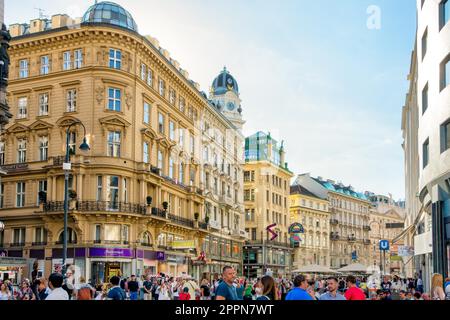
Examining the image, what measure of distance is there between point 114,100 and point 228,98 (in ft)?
28.8

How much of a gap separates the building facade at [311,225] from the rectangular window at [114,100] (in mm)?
60446

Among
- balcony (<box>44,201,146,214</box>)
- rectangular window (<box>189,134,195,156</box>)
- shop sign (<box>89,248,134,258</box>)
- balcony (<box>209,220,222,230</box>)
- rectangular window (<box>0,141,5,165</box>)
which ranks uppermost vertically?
rectangular window (<box>189,134,195,156</box>)

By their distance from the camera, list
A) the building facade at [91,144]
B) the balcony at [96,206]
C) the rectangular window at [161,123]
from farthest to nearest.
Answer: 1. the rectangular window at [161,123]
2. the building facade at [91,144]
3. the balcony at [96,206]

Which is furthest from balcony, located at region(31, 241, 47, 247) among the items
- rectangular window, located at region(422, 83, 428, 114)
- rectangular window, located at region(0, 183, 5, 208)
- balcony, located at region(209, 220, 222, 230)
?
rectangular window, located at region(422, 83, 428, 114)

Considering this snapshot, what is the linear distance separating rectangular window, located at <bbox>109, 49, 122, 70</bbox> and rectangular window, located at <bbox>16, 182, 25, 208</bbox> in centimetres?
1169

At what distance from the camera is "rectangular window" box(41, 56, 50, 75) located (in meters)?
52.1

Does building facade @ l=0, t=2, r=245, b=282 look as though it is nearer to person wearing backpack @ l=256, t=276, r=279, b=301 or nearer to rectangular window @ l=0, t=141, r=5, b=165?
rectangular window @ l=0, t=141, r=5, b=165

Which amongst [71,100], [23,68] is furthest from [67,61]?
[23,68]

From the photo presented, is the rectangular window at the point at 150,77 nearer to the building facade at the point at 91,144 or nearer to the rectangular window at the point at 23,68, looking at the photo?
the building facade at the point at 91,144

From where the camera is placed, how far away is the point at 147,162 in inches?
2105

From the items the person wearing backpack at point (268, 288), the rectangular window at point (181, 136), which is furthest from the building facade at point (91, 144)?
the person wearing backpack at point (268, 288)

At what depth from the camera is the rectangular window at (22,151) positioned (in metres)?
52.2
